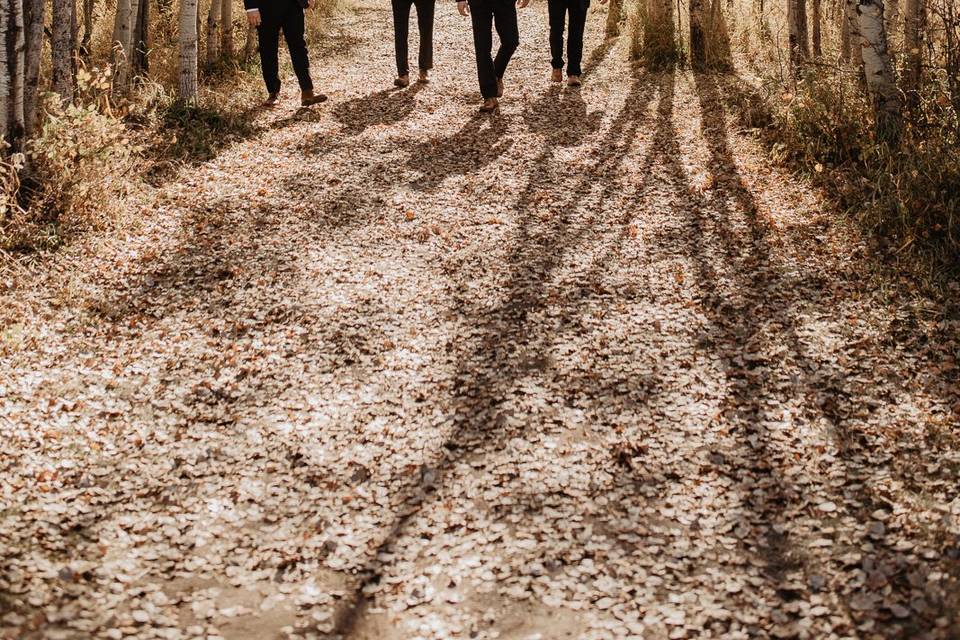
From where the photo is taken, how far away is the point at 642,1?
13844 millimetres

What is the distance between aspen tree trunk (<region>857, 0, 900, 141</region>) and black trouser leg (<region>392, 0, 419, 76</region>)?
217 inches

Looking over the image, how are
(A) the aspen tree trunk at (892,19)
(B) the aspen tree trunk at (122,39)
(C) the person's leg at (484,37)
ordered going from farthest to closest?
1. (C) the person's leg at (484,37)
2. (A) the aspen tree trunk at (892,19)
3. (B) the aspen tree trunk at (122,39)

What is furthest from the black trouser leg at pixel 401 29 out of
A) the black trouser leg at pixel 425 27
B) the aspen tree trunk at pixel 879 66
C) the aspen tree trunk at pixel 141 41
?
the aspen tree trunk at pixel 879 66

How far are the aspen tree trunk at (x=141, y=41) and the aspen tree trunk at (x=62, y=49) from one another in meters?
2.06

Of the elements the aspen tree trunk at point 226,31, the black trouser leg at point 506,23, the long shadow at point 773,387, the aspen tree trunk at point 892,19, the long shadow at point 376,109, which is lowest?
the long shadow at point 773,387

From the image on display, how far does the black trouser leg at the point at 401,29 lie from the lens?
33.4 feet

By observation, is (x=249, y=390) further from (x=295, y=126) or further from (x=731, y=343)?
(x=295, y=126)

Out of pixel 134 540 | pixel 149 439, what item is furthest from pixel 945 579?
pixel 149 439

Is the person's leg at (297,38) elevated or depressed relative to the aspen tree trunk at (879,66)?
elevated

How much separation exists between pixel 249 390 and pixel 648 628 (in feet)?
9.54

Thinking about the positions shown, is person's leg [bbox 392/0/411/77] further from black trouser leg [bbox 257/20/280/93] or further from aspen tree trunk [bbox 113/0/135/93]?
aspen tree trunk [bbox 113/0/135/93]

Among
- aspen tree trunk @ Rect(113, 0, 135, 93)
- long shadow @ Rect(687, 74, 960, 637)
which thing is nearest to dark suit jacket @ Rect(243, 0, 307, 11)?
aspen tree trunk @ Rect(113, 0, 135, 93)

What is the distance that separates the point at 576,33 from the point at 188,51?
4743 millimetres

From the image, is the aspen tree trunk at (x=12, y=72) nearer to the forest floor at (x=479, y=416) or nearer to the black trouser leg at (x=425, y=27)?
the forest floor at (x=479, y=416)
